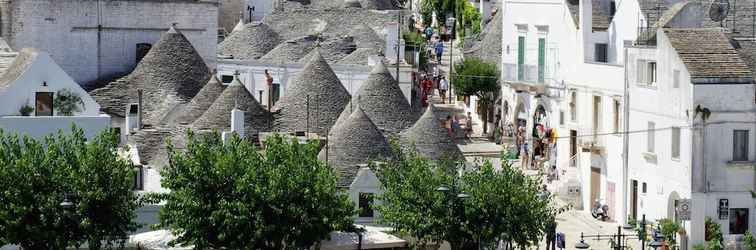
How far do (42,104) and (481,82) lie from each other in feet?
81.6

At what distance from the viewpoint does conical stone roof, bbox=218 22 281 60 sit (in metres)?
94.2

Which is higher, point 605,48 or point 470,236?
point 605,48

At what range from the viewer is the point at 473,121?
8794 centimetres

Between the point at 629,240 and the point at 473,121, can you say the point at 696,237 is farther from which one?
the point at 473,121

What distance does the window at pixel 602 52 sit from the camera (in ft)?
244

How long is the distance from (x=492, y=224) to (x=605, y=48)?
16.6m

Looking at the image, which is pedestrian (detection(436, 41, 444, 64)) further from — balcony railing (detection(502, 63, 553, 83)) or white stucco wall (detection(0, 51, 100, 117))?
white stucco wall (detection(0, 51, 100, 117))

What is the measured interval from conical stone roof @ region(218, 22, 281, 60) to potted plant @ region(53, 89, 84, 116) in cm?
2806

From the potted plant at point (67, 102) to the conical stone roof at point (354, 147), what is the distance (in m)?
6.61

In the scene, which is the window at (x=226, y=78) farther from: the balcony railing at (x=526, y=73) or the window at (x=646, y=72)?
the window at (x=646, y=72)

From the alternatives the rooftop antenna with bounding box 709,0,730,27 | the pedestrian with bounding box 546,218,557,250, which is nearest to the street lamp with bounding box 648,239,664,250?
the pedestrian with bounding box 546,218,557,250

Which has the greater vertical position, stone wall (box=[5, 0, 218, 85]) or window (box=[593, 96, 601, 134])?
stone wall (box=[5, 0, 218, 85])

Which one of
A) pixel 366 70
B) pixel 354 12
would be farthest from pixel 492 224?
pixel 354 12

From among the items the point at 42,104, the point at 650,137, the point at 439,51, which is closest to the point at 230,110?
the point at 42,104
